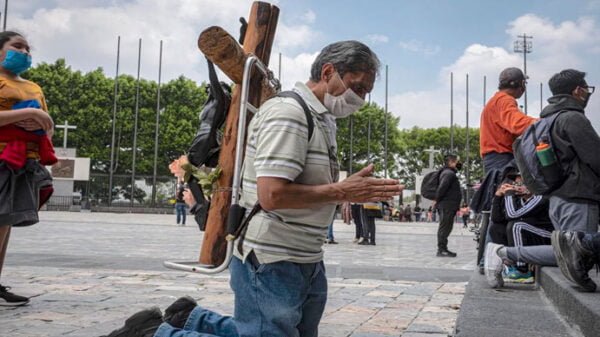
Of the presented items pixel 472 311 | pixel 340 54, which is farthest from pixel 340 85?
pixel 472 311

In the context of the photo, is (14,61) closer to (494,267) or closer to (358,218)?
(494,267)

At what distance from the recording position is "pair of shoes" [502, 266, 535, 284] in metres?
5.93

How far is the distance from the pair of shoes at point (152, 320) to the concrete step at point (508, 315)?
60.1 inches

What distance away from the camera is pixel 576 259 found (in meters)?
3.66

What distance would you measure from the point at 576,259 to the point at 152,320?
258cm

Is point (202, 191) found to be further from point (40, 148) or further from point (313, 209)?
point (40, 148)

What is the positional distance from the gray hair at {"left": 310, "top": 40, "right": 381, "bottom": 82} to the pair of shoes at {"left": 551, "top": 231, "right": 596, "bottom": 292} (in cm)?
213

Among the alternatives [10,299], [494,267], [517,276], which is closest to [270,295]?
[10,299]

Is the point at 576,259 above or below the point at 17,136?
below

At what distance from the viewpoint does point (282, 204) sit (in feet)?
6.61

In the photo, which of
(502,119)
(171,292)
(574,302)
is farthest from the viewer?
(502,119)

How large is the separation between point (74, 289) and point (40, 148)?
166 centimetres

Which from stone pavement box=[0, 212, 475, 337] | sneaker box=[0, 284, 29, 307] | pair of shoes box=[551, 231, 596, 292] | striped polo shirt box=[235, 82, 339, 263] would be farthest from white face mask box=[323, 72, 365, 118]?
sneaker box=[0, 284, 29, 307]

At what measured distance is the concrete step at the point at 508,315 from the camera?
341 cm
